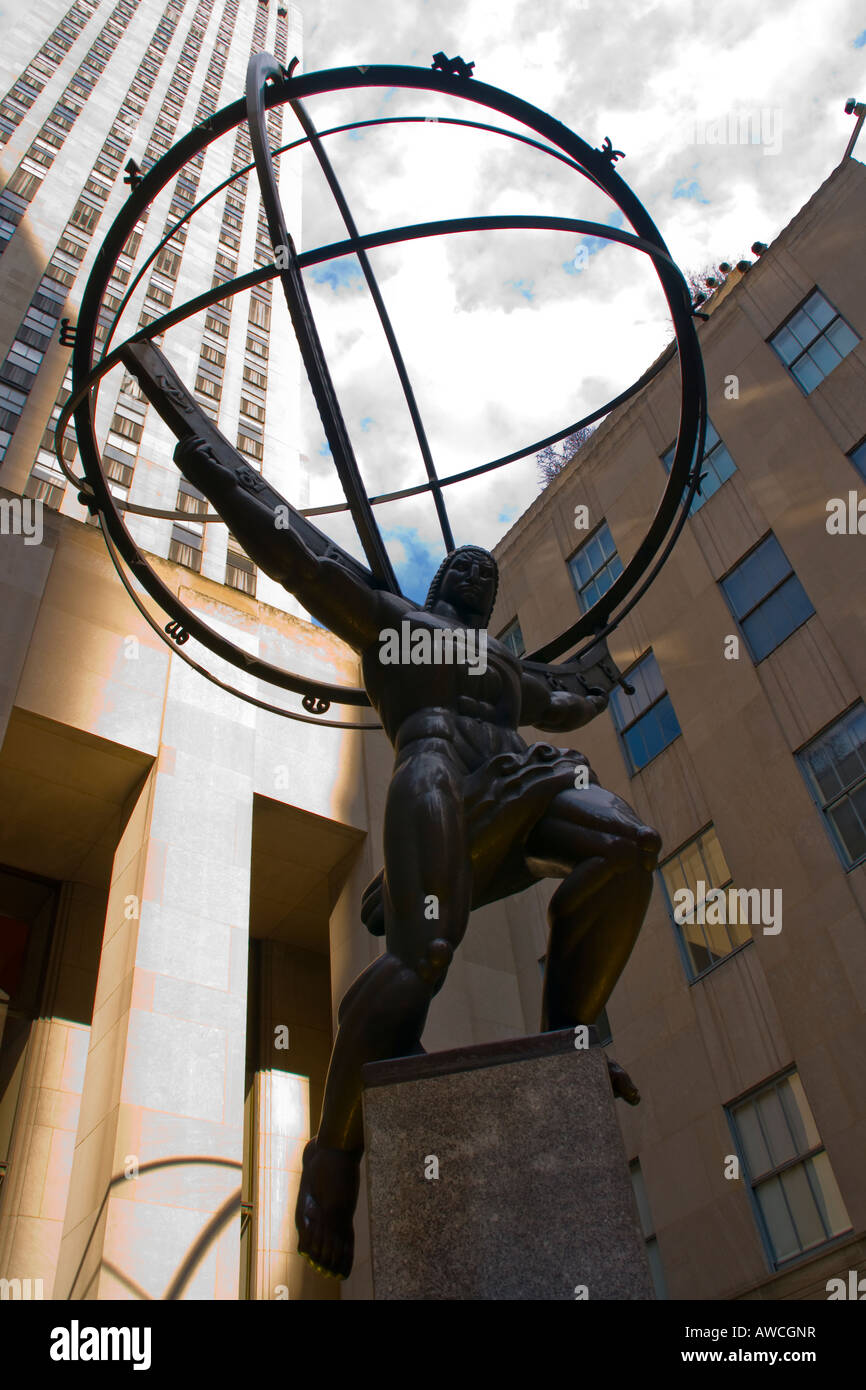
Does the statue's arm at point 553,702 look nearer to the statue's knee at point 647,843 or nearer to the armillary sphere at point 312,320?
the armillary sphere at point 312,320

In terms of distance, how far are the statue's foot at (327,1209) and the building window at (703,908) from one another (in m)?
13.0

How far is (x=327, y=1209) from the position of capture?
3.94 meters

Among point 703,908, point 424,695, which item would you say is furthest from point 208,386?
point 424,695

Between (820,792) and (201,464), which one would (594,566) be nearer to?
(820,792)

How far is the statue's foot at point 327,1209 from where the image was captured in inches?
152

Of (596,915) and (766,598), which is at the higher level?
(766,598)

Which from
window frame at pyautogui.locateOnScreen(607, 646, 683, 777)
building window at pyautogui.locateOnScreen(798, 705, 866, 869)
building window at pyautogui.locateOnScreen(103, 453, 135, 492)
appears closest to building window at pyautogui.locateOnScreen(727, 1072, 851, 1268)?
building window at pyautogui.locateOnScreen(798, 705, 866, 869)

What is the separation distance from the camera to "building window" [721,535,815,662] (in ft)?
57.5

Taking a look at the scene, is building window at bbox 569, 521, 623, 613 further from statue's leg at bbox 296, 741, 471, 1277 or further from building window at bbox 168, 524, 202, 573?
statue's leg at bbox 296, 741, 471, 1277

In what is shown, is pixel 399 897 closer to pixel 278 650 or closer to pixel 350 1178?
pixel 350 1178

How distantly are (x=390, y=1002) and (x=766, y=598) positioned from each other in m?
15.6

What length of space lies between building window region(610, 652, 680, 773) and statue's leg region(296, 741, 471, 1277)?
15.3 metres

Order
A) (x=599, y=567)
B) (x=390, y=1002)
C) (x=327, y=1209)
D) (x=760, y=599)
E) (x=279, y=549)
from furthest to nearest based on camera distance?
1. (x=599, y=567)
2. (x=760, y=599)
3. (x=279, y=549)
4. (x=390, y=1002)
5. (x=327, y=1209)

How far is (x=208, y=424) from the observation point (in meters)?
5.42
